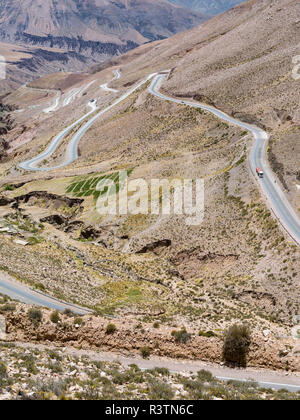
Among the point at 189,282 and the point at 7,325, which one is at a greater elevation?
the point at 189,282

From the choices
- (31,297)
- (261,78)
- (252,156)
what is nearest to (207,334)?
(31,297)

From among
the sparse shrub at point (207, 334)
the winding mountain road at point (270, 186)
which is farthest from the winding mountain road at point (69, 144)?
the sparse shrub at point (207, 334)

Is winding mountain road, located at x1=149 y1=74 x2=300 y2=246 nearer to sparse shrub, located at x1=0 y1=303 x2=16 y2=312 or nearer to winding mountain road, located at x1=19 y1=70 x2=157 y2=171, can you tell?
sparse shrub, located at x1=0 y1=303 x2=16 y2=312

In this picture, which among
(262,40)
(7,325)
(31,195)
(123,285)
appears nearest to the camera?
(7,325)

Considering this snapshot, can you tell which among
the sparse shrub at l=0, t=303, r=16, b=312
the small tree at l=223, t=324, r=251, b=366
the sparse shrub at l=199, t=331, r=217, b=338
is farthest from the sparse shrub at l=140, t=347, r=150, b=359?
the sparse shrub at l=0, t=303, r=16, b=312

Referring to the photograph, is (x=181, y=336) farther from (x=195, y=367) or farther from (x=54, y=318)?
(x=54, y=318)

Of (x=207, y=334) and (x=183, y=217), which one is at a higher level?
(x=183, y=217)

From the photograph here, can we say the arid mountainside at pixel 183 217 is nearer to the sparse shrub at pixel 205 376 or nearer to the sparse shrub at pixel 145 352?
the sparse shrub at pixel 145 352
